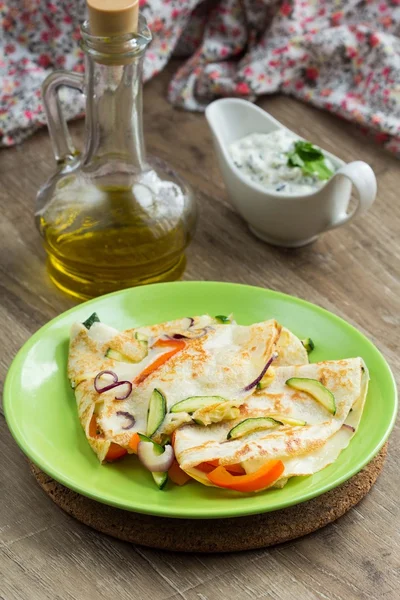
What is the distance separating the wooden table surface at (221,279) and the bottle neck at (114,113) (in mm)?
344

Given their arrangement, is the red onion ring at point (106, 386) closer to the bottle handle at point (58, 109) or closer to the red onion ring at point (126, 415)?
the red onion ring at point (126, 415)

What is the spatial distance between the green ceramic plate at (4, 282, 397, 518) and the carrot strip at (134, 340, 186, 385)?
5.8 inches

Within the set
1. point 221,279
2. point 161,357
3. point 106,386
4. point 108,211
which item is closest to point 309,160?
point 221,279

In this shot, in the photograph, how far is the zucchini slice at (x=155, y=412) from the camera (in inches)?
61.7

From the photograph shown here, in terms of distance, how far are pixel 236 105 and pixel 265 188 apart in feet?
1.17

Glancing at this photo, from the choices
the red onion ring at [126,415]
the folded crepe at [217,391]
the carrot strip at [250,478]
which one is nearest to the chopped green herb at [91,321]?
the folded crepe at [217,391]

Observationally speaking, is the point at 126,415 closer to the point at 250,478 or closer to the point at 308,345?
the point at 250,478

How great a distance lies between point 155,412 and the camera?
158cm

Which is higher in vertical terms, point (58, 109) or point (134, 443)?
point (58, 109)

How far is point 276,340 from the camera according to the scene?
176cm

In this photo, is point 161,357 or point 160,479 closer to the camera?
point 160,479

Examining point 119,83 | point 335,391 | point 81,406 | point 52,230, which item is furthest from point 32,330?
point 335,391

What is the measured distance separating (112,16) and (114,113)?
0.73ft

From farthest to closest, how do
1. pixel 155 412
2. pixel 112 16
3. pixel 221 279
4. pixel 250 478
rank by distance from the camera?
pixel 221 279 → pixel 112 16 → pixel 155 412 → pixel 250 478
